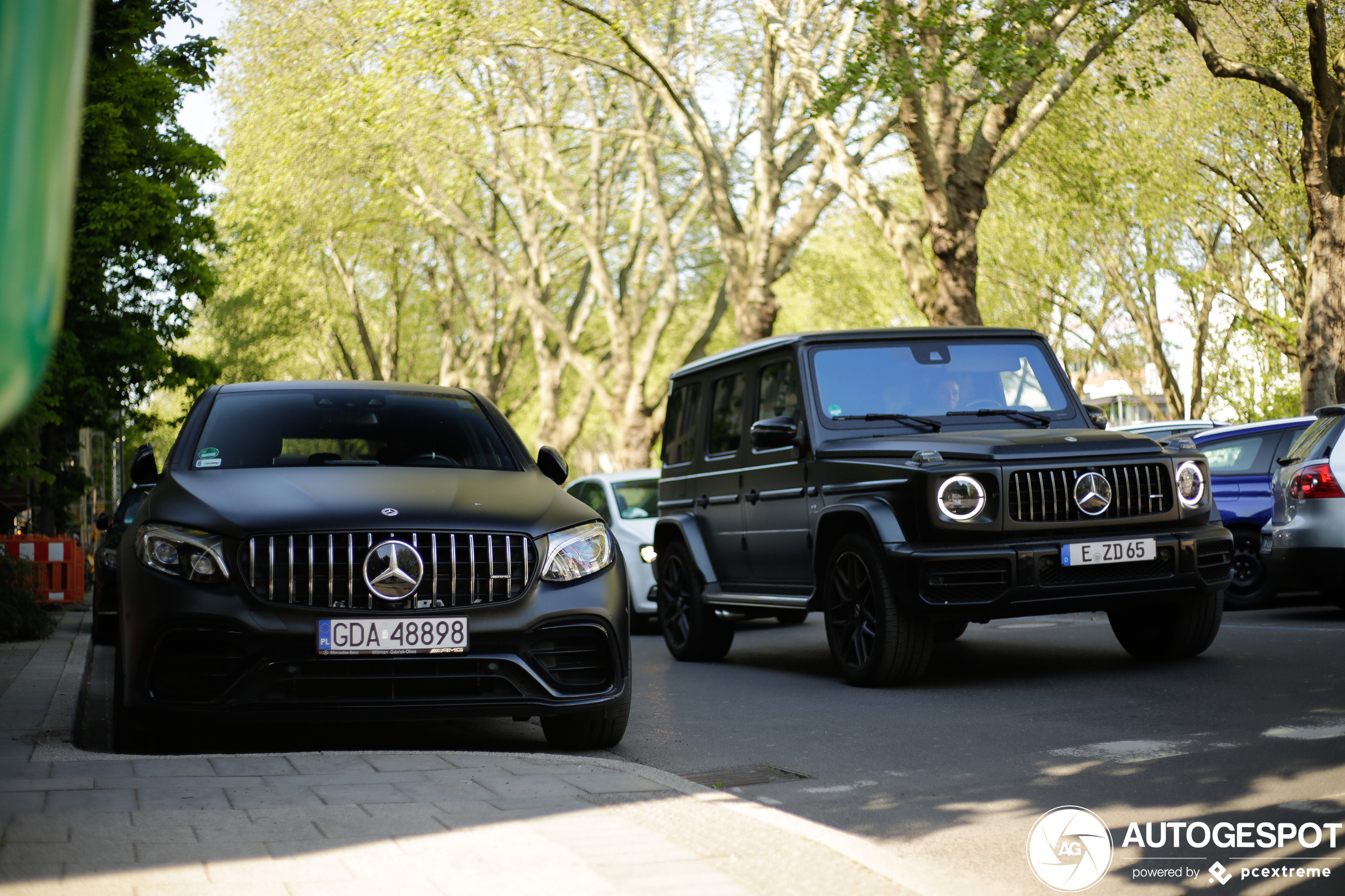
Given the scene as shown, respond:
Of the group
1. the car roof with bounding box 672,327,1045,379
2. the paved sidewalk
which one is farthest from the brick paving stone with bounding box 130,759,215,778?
the car roof with bounding box 672,327,1045,379

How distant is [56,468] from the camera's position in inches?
819

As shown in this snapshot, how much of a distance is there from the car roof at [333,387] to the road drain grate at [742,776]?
254 centimetres

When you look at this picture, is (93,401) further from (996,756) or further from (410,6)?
(996,756)

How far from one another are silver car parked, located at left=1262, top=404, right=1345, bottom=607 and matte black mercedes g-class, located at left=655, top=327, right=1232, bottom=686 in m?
1.99

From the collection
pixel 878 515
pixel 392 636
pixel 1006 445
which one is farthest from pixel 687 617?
pixel 392 636

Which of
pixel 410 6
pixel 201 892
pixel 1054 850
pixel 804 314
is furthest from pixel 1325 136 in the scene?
pixel 804 314

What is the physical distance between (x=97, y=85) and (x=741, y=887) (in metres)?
16.7

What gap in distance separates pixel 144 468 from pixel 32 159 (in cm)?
646

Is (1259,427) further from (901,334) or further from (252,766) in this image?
(252,766)

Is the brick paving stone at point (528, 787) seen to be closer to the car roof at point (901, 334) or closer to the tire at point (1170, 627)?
the car roof at point (901, 334)

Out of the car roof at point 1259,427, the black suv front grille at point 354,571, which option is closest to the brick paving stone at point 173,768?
the black suv front grille at point 354,571

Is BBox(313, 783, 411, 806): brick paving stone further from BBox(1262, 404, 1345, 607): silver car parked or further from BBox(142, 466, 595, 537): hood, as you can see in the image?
BBox(1262, 404, 1345, 607): silver car parked

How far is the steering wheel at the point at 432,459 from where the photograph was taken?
7160 millimetres

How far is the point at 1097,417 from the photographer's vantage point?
9.36 metres
